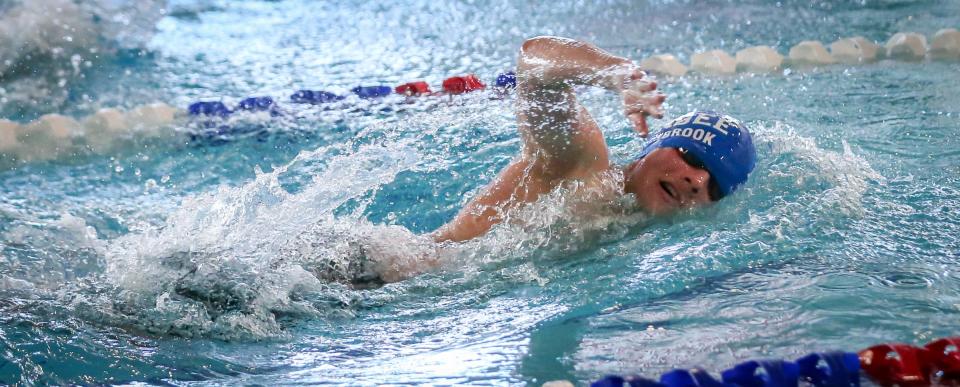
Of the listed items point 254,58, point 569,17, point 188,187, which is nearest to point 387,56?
point 254,58

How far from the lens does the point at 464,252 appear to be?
269cm

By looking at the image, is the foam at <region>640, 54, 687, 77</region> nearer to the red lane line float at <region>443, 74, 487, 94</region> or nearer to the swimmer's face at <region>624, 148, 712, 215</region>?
the red lane line float at <region>443, 74, 487, 94</region>

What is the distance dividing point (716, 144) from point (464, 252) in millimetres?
869

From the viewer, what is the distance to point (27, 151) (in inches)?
171

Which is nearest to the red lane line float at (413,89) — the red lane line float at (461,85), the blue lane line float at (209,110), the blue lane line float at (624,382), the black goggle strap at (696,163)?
the red lane line float at (461,85)

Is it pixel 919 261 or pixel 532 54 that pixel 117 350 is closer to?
pixel 532 54

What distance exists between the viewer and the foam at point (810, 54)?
17.6 ft

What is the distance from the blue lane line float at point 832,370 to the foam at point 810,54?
12.8 feet

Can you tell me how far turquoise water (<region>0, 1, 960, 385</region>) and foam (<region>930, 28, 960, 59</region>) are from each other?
29 cm

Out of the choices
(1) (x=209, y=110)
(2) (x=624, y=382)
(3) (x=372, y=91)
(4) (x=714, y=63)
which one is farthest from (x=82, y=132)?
(2) (x=624, y=382)

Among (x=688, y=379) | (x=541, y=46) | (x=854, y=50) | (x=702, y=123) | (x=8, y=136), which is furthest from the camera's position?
(x=854, y=50)

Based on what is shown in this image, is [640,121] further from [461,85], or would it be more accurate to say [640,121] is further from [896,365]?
[461,85]

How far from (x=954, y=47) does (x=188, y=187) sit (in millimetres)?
4331

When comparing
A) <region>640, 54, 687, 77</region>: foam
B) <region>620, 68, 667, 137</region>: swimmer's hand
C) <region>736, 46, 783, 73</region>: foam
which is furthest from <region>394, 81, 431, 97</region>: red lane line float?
<region>620, 68, 667, 137</region>: swimmer's hand
